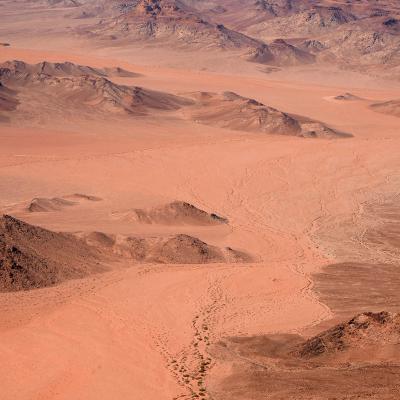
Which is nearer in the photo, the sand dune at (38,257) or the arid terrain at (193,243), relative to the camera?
the arid terrain at (193,243)

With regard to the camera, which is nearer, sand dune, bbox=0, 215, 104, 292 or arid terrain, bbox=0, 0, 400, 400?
arid terrain, bbox=0, 0, 400, 400

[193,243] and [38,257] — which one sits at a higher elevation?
[38,257]

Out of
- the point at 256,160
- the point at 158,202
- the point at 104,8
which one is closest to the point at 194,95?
the point at 256,160

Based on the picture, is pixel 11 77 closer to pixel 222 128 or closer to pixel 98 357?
pixel 222 128

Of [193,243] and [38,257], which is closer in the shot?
[38,257]
